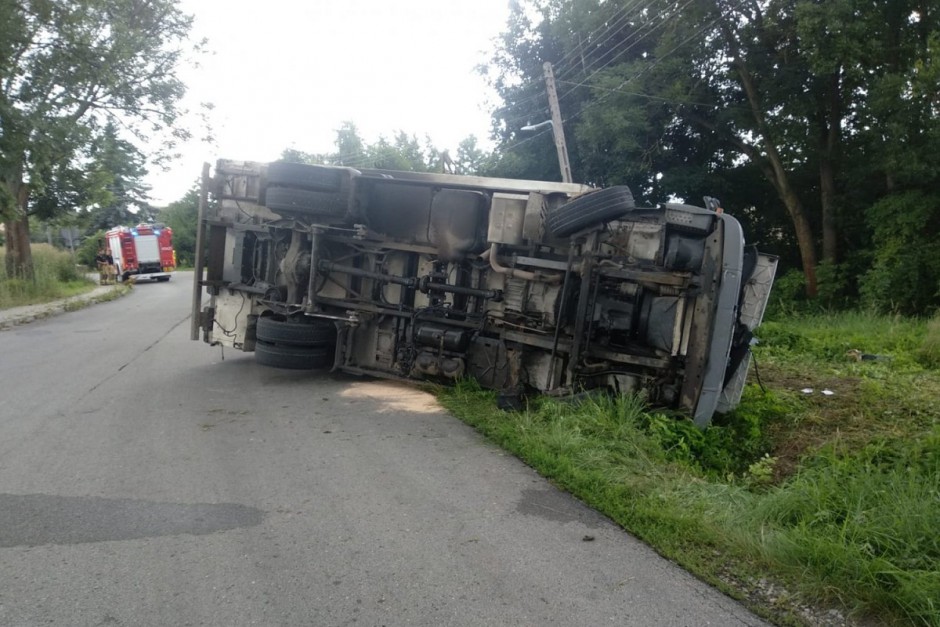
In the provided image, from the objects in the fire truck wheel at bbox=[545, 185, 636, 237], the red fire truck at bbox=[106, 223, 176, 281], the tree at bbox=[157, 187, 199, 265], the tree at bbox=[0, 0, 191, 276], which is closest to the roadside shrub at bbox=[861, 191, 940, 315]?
the fire truck wheel at bbox=[545, 185, 636, 237]

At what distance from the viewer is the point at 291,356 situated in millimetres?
8109

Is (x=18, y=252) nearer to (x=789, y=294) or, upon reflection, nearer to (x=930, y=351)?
(x=789, y=294)

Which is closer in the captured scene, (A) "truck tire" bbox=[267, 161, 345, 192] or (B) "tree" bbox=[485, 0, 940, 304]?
(A) "truck tire" bbox=[267, 161, 345, 192]

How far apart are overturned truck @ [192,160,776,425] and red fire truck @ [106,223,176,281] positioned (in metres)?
28.1

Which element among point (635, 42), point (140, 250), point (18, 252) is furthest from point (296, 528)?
point (140, 250)

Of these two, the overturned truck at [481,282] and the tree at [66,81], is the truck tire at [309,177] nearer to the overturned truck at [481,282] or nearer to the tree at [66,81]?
the overturned truck at [481,282]

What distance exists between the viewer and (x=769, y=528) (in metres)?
3.96

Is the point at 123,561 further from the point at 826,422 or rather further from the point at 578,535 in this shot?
the point at 826,422

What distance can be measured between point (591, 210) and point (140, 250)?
3324cm

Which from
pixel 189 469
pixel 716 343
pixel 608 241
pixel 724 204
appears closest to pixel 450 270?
pixel 608 241

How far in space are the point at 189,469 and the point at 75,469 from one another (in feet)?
2.70

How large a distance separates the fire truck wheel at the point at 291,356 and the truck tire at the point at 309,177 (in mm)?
1890

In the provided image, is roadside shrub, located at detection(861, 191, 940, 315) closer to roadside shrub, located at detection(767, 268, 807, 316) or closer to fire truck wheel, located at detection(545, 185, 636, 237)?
roadside shrub, located at detection(767, 268, 807, 316)

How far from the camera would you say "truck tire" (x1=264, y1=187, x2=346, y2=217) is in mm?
7938
